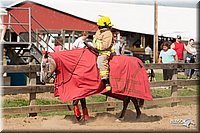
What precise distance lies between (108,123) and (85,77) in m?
1.03

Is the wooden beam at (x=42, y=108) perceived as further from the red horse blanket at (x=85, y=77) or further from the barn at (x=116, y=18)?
the barn at (x=116, y=18)

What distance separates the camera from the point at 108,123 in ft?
27.3

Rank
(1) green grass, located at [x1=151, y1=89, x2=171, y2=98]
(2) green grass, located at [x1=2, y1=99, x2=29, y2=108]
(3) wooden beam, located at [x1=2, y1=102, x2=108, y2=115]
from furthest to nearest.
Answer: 1. (1) green grass, located at [x1=151, y1=89, x2=171, y2=98]
2. (2) green grass, located at [x1=2, y1=99, x2=29, y2=108]
3. (3) wooden beam, located at [x1=2, y1=102, x2=108, y2=115]

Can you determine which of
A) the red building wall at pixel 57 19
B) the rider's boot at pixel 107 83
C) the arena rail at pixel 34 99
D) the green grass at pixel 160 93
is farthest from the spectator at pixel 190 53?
the red building wall at pixel 57 19

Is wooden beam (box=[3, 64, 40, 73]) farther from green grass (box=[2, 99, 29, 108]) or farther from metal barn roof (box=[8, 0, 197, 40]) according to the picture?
metal barn roof (box=[8, 0, 197, 40])

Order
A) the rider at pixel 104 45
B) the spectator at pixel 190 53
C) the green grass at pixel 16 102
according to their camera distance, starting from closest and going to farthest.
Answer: the rider at pixel 104 45, the green grass at pixel 16 102, the spectator at pixel 190 53

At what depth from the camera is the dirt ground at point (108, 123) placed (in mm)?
7583

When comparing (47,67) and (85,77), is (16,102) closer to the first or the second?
(47,67)

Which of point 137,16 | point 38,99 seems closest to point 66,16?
point 137,16

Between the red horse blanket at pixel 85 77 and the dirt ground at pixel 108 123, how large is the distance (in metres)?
0.54

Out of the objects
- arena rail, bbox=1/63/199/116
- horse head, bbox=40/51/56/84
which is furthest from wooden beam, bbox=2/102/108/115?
horse head, bbox=40/51/56/84

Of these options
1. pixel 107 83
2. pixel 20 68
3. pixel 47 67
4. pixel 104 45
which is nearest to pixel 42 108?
pixel 20 68

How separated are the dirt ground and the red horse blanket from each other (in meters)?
0.54

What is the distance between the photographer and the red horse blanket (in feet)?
26.5
